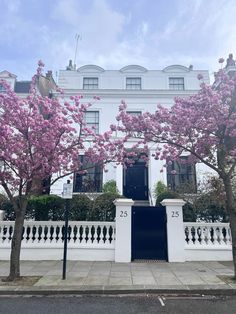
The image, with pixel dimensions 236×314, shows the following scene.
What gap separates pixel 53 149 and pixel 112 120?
11212mm

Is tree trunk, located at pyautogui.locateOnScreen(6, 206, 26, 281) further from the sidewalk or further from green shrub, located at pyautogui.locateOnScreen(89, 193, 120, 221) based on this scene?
green shrub, located at pyautogui.locateOnScreen(89, 193, 120, 221)

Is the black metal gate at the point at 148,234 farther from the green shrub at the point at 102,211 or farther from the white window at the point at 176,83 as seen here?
the white window at the point at 176,83

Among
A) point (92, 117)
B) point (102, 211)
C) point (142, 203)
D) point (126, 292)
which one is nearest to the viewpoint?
point (126, 292)

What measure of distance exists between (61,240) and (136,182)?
29.3ft

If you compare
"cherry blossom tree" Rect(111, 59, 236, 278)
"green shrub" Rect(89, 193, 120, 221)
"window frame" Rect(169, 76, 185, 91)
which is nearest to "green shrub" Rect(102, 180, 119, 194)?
"green shrub" Rect(89, 193, 120, 221)

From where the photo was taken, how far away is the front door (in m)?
16.6

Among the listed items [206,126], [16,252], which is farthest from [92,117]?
[16,252]

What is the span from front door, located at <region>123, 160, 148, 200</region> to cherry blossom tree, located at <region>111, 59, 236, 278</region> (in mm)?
9088

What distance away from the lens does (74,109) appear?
752 cm

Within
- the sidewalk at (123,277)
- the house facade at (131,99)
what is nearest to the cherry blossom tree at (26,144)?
the sidewalk at (123,277)

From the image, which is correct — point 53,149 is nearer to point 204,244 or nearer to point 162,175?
point 204,244

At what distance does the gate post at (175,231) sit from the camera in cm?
818

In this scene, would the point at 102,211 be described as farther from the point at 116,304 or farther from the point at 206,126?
the point at 206,126

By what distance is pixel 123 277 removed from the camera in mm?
6387
